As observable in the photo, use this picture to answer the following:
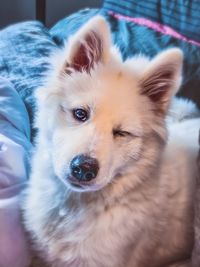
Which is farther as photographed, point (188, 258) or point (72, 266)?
point (188, 258)

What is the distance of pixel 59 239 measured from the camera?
1.27m

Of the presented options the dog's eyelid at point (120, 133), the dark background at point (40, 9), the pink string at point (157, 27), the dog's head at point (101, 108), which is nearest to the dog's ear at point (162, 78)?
the dog's head at point (101, 108)

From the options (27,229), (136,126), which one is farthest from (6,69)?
(136,126)

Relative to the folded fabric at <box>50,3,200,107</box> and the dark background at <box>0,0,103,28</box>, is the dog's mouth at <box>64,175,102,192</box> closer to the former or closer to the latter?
the folded fabric at <box>50,3,200,107</box>

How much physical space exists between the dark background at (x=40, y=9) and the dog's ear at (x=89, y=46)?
1891 millimetres

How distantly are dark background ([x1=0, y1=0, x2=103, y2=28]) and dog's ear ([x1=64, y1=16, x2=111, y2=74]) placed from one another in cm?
189

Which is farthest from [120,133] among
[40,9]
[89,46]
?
[40,9]

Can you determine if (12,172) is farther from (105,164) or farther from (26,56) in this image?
(26,56)

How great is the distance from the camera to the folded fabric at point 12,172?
4.29 ft

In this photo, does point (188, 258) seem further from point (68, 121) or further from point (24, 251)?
point (68, 121)

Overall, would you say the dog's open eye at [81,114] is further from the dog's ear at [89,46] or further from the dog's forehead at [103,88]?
the dog's ear at [89,46]

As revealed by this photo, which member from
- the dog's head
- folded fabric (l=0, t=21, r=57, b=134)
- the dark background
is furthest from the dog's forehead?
the dark background

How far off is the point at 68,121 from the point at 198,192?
0.39m

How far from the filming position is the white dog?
3.68 ft
